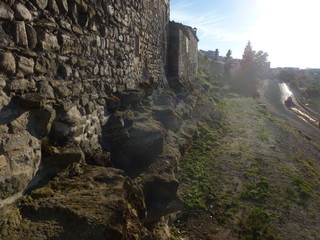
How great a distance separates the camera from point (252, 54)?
4097cm

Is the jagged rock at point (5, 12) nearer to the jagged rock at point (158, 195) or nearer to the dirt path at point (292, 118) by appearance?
the jagged rock at point (158, 195)

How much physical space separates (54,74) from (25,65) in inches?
21.6

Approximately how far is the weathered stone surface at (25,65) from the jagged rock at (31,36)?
0.51 feet

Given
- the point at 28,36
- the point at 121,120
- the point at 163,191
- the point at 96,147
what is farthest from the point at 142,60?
the point at 28,36

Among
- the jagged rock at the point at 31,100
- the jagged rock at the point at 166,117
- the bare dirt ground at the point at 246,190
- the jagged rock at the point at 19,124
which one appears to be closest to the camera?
the jagged rock at the point at 19,124

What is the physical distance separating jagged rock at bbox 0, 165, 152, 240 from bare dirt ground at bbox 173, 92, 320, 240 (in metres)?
2.16

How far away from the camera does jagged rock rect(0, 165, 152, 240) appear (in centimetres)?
227

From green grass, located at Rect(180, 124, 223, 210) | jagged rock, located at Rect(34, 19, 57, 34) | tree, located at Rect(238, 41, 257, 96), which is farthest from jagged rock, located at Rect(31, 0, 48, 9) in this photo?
tree, located at Rect(238, 41, 257, 96)

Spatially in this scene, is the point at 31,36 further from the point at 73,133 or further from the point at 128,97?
the point at 128,97

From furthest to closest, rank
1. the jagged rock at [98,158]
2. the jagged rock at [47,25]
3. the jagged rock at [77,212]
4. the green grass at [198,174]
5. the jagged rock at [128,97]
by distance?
the green grass at [198,174]
the jagged rock at [128,97]
the jagged rock at [98,158]
the jagged rock at [47,25]
the jagged rock at [77,212]

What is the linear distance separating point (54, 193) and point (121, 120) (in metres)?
2.21

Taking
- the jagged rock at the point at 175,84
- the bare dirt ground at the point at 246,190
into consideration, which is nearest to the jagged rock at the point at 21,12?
the bare dirt ground at the point at 246,190

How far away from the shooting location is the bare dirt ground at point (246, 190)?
509 centimetres

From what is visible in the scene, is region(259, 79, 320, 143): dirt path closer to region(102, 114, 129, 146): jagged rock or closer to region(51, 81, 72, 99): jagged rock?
region(102, 114, 129, 146): jagged rock
